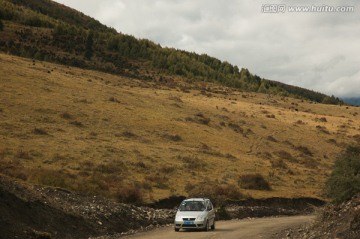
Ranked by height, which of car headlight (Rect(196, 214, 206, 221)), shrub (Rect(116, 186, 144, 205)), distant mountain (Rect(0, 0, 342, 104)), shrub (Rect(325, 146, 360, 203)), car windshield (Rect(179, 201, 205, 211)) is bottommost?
shrub (Rect(116, 186, 144, 205))

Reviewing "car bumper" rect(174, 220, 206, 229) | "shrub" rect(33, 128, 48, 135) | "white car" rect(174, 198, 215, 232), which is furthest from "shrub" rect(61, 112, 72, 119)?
"car bumper" rect(174, 220, 206, 229)

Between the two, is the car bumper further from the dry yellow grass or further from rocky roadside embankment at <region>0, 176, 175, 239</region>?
the dry yellow grass

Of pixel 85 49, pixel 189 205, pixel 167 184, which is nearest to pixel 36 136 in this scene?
pixel 167 184

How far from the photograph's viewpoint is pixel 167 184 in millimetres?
39688

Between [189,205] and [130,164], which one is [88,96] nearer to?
[130,164]

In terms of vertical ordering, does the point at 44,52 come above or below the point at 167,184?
above

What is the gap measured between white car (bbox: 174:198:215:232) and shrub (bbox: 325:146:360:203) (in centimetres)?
714

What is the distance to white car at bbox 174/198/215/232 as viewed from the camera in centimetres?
2525

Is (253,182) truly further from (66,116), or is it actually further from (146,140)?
(66,116)

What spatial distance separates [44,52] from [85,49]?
60.7 feet

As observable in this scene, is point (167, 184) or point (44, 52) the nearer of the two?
point (167, 184)

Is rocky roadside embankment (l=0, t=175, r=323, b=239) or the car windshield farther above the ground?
the car windshield

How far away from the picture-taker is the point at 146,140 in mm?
53344

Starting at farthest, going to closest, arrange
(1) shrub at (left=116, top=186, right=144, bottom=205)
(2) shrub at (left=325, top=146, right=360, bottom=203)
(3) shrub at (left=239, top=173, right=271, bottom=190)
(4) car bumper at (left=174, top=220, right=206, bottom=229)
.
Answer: (3) shrub at (left=239, top=173, right=271, bottom=190)
(1) shrub at (left=116, top=186, right=144, bottom=205)
(4) car bumper at (left=174, top=220, right=206, bottom=229)
(2) shrub at (left=325, top=146, right=360, bottom=203)
